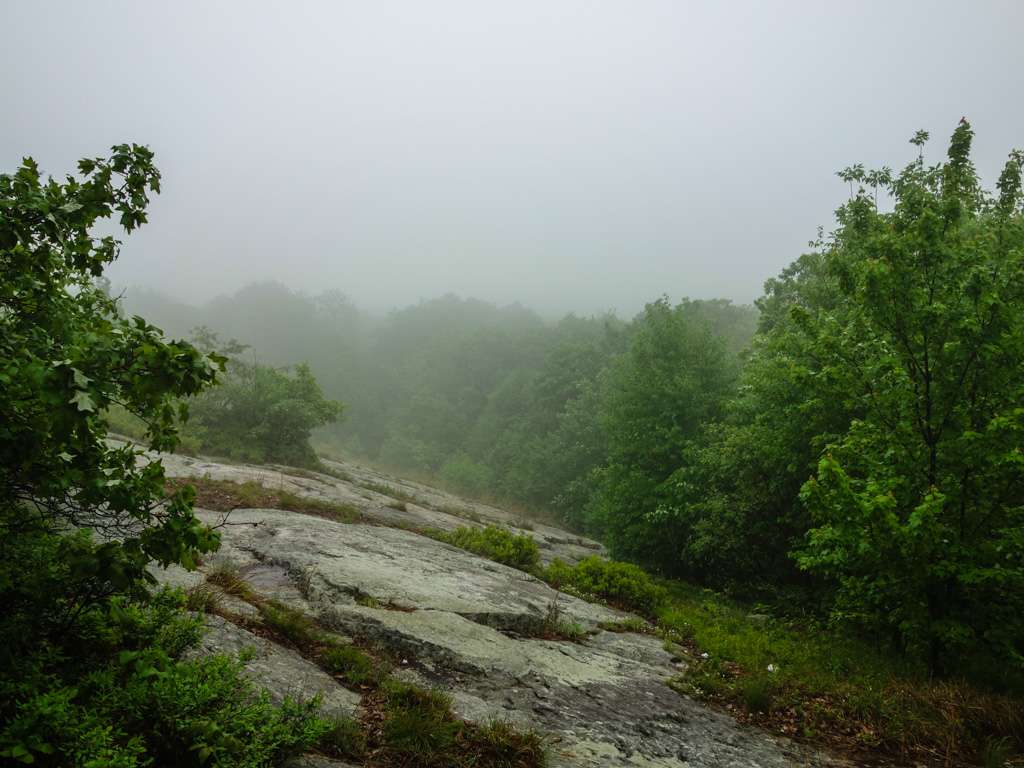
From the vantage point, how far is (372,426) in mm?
86438

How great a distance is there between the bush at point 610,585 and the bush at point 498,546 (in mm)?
642

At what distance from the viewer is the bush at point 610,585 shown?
12.3 m

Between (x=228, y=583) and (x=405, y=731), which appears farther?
(x=228, y=583)

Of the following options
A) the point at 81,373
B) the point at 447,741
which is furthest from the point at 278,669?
the point at 81,373

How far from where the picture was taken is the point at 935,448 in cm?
829

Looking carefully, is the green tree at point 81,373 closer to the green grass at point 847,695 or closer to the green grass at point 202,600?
the green grass at point 202,600

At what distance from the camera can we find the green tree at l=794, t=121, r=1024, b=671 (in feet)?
25.2

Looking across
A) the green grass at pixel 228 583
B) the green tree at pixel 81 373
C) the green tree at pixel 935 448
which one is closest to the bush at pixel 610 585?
the green tree at pixel 935 448

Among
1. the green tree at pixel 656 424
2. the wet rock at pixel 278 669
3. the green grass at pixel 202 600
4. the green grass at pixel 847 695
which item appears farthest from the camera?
the green tree at pixel 656 424

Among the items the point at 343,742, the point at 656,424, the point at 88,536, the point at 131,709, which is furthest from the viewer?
the point at 656,424

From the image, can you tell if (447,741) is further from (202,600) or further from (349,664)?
(202,600)

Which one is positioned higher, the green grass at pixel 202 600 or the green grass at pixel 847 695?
the green grass at pixel 202 600

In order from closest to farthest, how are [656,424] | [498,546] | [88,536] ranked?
[88,536], [498,546], [656,424]

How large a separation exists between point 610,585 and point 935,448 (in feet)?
22.6
